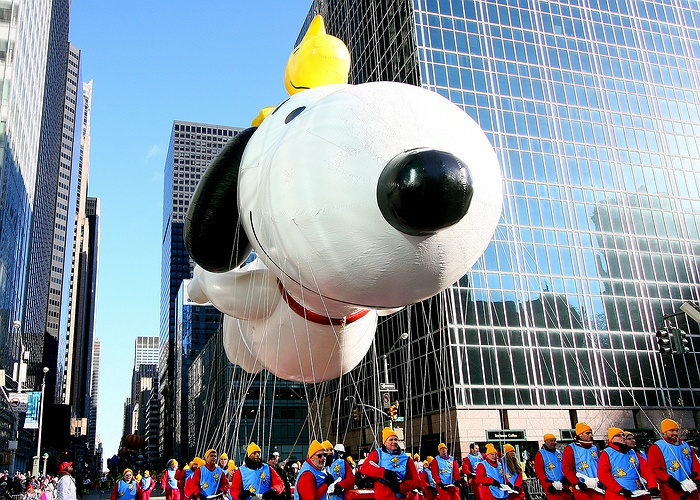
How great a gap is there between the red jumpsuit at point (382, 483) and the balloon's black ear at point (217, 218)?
98.5 inches

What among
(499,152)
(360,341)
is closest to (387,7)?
(499,152)

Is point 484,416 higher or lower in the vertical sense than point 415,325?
lower

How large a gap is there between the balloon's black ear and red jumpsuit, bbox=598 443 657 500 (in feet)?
14.5

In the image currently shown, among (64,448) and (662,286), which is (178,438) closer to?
(64,448)

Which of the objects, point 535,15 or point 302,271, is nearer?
point 302,271

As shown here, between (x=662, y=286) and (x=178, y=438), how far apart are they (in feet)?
228

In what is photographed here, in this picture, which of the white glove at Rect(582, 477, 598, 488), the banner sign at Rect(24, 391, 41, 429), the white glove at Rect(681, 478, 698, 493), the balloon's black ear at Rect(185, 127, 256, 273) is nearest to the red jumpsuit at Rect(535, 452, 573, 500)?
the white glove at Rect(582, 477, 598, 488)

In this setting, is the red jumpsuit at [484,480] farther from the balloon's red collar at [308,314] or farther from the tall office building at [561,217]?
the tall office building at [561,217]

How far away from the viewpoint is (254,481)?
7062 millimetres

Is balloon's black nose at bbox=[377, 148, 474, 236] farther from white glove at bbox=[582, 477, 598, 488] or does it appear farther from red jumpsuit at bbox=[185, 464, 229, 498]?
red jumpsuit at bbox=[185, 464, 229, 498]

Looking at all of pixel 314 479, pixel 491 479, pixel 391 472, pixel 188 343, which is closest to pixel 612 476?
pixel 391 472

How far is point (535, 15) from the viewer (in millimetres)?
39938

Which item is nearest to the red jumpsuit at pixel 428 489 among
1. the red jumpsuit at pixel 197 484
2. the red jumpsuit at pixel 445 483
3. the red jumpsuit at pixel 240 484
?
the red jumpsuit at pixel 445 483

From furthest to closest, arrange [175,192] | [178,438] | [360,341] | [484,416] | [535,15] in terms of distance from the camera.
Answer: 1. [175,192]
2. [178,438]
3. [535,15]
4. [484,416]
5. [360,341]
